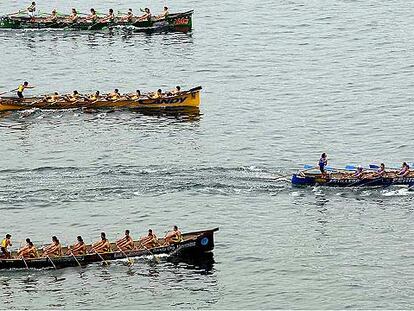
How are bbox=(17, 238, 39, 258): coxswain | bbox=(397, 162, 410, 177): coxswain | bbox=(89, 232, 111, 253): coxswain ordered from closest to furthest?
bbox=(17, 238, 39, 258): coxswain
bbox=(89, 232, 111, 253): coxswain
bbox=(397, 162, 410, 177): coxswain

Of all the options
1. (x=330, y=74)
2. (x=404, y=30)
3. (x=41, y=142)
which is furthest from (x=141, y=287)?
(x=404, y=30)

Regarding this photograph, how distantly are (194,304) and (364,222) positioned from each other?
610 inches

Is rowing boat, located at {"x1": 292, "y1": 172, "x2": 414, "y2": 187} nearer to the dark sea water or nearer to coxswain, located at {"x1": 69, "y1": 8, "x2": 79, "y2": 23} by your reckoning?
the dark sea water

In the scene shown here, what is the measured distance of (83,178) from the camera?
8850cm

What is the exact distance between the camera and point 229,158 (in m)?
93.2

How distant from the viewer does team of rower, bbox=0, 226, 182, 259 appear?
75.1m

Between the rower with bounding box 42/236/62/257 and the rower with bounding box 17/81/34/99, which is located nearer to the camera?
the rower with bounding box 42/236/62/257

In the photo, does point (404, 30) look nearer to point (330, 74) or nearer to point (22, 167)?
point (330, 74)

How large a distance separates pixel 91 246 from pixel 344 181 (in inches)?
779

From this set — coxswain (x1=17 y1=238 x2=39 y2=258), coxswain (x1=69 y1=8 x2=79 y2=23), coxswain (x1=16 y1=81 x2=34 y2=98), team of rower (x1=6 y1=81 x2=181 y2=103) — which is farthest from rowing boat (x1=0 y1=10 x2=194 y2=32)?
coxswain (x1=17 y1=238 x2=39 y2=258)

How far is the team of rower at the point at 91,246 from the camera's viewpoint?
75.1m

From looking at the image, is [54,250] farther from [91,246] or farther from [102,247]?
[102,247]

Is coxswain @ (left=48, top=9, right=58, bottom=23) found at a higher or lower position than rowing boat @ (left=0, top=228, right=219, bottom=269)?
higher

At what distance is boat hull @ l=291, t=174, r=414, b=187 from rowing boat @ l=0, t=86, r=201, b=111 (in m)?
21.6
